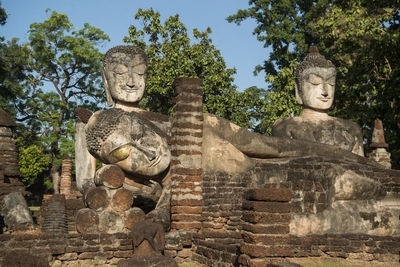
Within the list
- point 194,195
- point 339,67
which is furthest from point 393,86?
point 194,195

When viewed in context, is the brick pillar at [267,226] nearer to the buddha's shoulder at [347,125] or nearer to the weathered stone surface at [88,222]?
the weathered stone surface at [88,222]

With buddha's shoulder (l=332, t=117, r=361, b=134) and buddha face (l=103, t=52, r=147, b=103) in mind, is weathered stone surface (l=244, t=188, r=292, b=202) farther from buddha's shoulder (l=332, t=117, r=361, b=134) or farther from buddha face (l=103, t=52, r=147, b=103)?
buddha's shoulder (l=332, t=117, r=361, b=134)

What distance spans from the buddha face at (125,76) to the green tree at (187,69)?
13.2 meters

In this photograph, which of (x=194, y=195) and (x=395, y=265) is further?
(x=194, y=195)

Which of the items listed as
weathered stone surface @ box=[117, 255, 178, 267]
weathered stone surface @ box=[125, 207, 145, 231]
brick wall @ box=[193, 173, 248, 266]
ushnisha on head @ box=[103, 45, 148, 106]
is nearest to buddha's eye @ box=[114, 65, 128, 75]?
ushnisha on head @ box=[103, 45, 148, 106]

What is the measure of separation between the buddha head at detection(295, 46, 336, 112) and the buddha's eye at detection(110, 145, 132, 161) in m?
4.34

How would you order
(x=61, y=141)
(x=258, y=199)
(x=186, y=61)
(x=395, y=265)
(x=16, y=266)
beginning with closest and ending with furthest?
(x=258, y=199), (x=16, y=266), (x=395, y=265), (x=186, y=61), (x=61, y=141)

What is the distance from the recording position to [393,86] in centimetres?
1540

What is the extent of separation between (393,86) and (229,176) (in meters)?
8.85

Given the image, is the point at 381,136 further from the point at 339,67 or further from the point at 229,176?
the point at 229,176

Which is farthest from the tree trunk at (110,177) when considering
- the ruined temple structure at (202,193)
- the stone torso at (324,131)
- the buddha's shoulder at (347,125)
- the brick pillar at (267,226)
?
the buddha's shoulder at (347,125)

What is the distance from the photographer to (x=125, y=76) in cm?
941

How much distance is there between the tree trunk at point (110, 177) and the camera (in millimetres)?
7785

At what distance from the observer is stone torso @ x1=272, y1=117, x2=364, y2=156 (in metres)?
10.0
